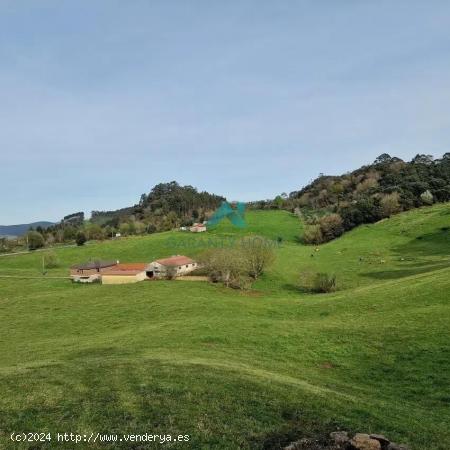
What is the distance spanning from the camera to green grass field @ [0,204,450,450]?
514 inches

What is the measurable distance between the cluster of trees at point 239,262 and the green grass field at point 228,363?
492 centimetres

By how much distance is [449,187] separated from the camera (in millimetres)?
137375

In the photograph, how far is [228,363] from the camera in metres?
22.5

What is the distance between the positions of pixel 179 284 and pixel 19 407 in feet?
174

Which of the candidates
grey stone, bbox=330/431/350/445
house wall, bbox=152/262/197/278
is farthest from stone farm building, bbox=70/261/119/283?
grey stone, bbox=330/431/350/445

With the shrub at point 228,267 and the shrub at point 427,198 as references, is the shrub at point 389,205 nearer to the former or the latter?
the shrub at point 427,198

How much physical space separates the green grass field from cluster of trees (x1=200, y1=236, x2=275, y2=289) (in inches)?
194

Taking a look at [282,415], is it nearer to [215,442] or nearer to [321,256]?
[215,442]

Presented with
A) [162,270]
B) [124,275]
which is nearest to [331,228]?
[162,270]

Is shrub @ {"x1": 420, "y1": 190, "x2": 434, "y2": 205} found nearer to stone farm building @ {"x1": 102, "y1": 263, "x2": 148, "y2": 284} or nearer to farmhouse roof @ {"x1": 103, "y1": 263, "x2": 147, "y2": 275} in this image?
farmhouse roof @ {"x1": 103, "y1": 263, "x2": 147, "y2": 275}

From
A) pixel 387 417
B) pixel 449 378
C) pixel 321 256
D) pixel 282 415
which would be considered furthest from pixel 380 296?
pixel 321 256

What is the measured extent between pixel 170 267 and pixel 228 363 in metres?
54.4

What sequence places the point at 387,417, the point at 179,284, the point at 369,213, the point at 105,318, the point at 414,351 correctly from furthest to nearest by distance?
the point at 369,213 → the point at 179,284 → the point at 105,318 → the point at 414,351 → the point at 387,417

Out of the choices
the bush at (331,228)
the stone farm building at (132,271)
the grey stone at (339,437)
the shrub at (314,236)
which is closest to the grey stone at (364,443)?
the grey stone at (339,437)
